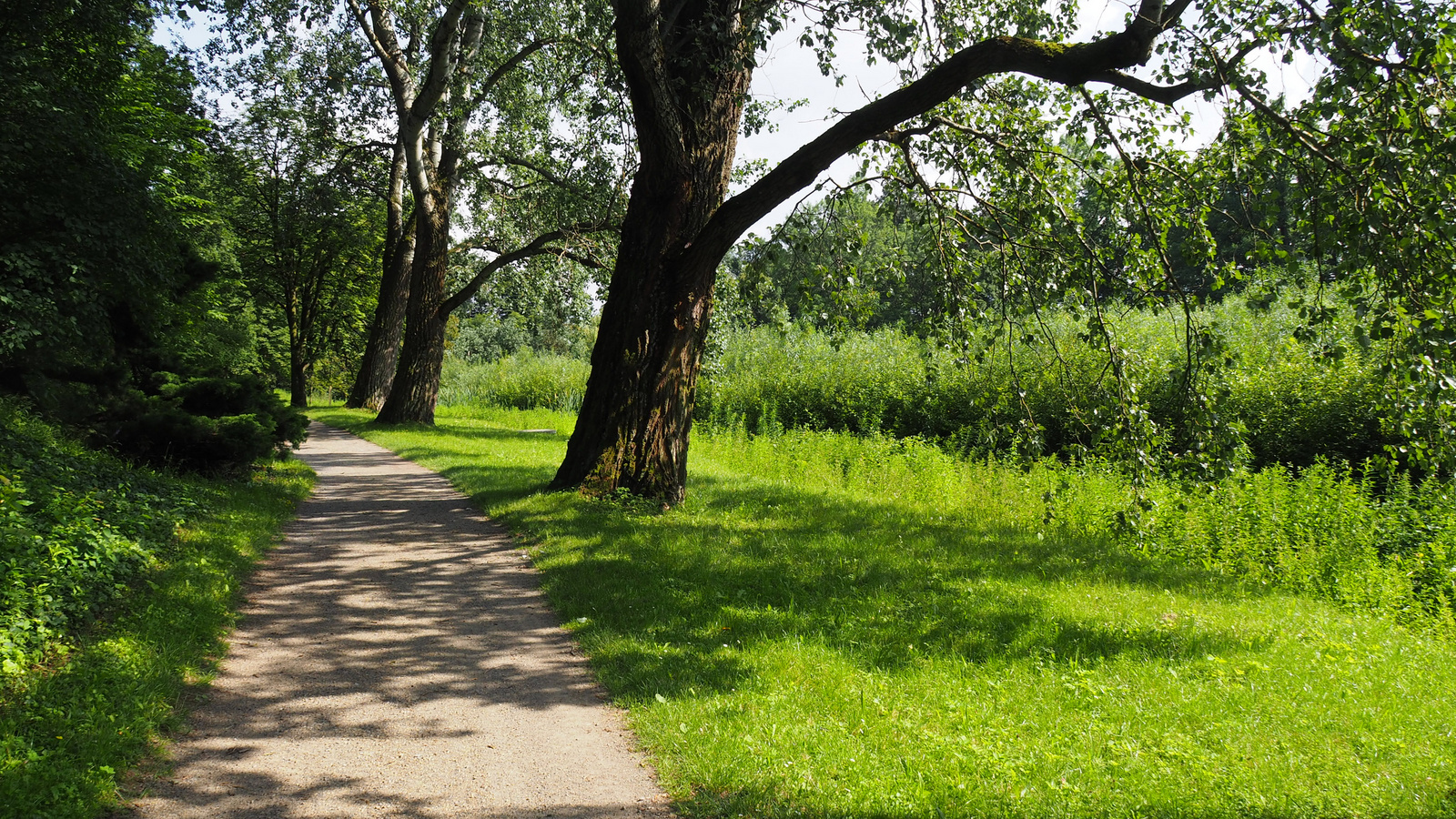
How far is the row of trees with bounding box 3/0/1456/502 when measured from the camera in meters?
5.42

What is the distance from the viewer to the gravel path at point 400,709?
11.8 ft

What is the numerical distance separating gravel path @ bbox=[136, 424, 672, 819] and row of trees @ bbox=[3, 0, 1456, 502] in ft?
10.7

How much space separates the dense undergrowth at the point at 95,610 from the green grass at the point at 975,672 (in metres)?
2.29

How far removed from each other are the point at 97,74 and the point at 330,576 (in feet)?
21.6

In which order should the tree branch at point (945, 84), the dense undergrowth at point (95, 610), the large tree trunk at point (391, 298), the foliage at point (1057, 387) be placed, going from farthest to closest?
1. the large tree trunk at point (391, 298)
2. the foliage at point (1057, 387)
3. the tree branch at point (945, 84)
4. the dense undergrowth at point (95, 610)

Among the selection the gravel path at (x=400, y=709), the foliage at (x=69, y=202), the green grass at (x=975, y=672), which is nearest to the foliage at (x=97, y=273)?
the foliage at (x=69, y=202)

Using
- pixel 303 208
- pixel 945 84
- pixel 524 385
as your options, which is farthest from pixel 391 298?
pixel 945 84

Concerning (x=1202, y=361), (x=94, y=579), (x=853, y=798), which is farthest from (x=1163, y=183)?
(x=94, y=579)

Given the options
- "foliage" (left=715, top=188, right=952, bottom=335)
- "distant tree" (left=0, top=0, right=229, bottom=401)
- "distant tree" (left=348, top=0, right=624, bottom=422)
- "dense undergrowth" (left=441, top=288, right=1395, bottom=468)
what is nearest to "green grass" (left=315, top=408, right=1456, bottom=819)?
"dense undergrowth" (left=441, top=288, right=1395, bottom=468)

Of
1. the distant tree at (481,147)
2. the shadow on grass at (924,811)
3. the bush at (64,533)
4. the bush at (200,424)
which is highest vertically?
the distant tree at (481,147)

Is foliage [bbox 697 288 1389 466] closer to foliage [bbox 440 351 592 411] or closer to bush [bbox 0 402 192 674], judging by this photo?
foliage [bbox 440 351 592 411]

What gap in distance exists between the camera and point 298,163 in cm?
2359

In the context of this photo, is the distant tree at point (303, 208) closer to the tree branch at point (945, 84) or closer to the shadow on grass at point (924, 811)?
the tree branch at point (945, 84)

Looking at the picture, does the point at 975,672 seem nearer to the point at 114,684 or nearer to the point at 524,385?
the point at 114,684
